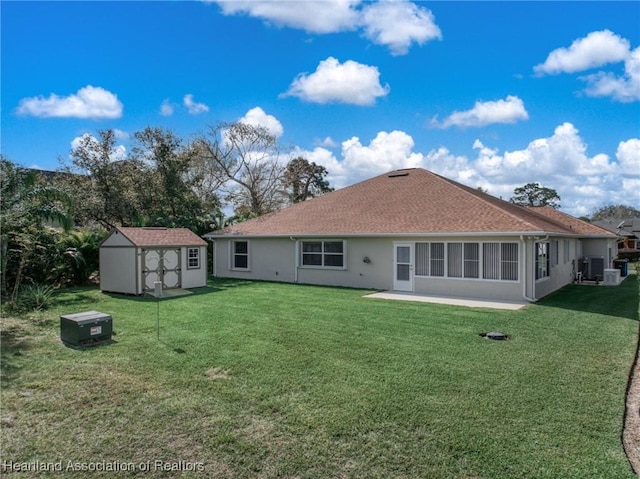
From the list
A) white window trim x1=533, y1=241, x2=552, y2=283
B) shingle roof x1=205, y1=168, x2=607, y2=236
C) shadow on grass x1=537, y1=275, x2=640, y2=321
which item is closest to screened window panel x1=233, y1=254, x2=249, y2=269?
shingle roof x1=205, y1=168, x2=607, y2=236

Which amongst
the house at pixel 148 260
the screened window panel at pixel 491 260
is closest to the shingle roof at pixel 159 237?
the house at pixel 148 260

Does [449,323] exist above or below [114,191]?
below

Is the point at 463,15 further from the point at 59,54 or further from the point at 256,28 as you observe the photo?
the point at 59,54

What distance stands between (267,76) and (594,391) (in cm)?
1820

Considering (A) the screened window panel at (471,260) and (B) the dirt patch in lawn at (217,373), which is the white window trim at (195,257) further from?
(B) the dirt patch in lawn at (217,373)

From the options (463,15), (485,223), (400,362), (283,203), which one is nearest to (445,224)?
(485,223)

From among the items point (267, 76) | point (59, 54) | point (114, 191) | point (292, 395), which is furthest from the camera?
point (114, 191)

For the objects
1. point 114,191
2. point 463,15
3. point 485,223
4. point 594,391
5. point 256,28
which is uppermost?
point 256,28

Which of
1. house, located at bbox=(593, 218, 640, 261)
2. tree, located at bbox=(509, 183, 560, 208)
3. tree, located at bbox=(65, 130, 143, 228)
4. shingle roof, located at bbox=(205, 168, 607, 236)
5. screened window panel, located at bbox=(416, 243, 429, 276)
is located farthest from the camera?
tree, located at bbox=(509, 183, 560, 208)

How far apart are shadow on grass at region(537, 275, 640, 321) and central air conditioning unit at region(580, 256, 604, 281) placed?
3.48 meters

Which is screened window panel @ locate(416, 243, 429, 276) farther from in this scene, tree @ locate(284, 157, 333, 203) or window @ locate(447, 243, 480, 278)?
tree @ locate(284, 157, 333, 203)

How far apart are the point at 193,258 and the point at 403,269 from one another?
8279mm

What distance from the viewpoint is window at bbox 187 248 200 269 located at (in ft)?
51.7

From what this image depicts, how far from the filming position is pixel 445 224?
1418cm
